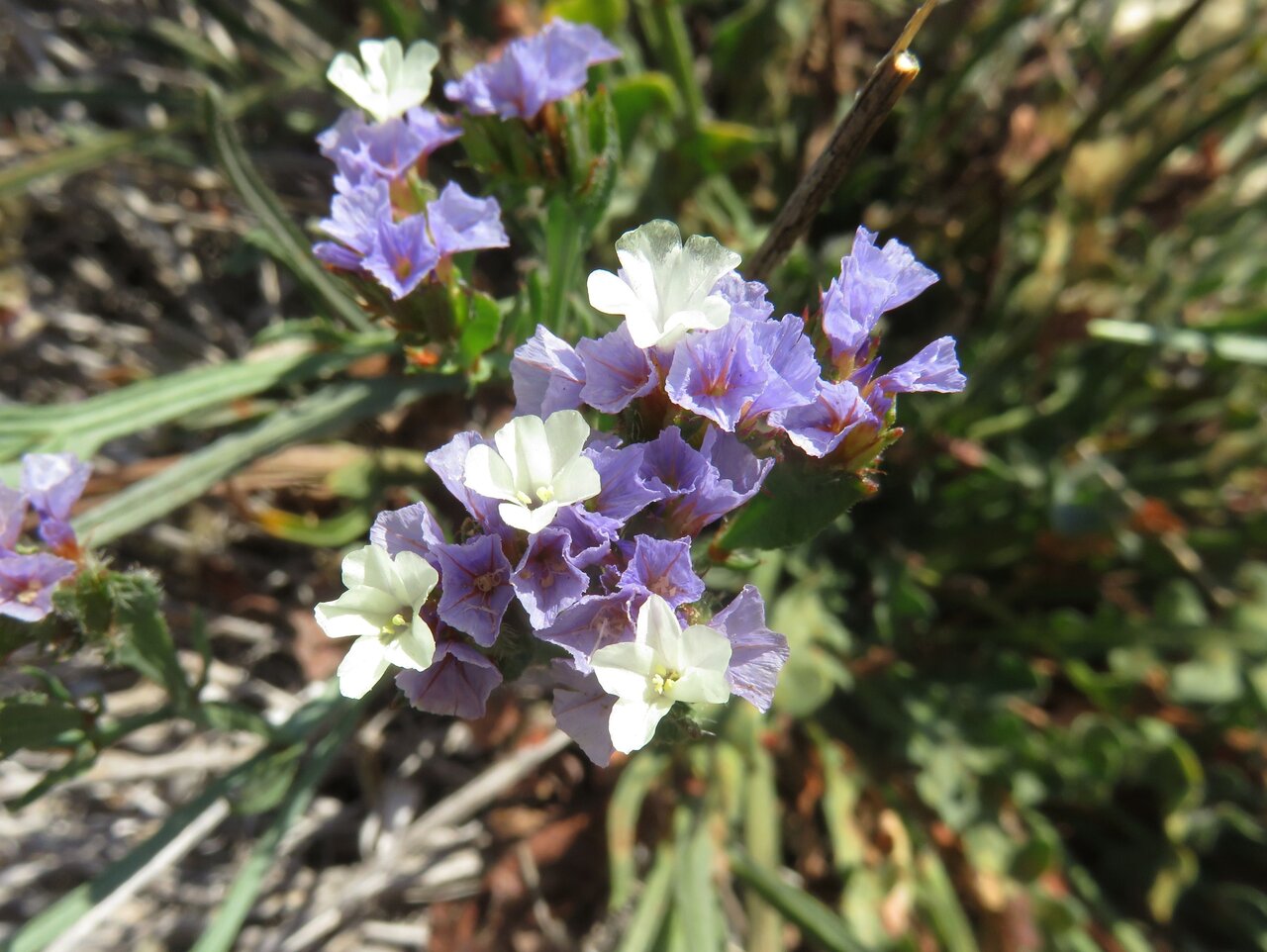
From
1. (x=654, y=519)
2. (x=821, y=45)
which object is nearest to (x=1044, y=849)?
(x=654, y=519)

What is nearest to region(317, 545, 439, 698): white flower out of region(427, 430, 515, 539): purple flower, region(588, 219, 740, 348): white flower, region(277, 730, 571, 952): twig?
region(427, 430, 515, 539): purple flower

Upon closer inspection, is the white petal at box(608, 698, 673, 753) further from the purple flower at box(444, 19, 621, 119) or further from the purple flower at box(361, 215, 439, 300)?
the purple flower at box(444, 19, 621, 119)

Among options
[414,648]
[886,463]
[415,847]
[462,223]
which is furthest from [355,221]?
[886,463]

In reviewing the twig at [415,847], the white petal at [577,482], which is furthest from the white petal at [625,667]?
the twig at [415,847]

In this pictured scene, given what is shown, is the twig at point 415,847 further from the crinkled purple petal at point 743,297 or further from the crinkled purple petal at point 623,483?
the crinkled purple petal at point 743,297

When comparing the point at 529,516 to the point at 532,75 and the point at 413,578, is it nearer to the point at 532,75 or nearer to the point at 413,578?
the point at 413,578

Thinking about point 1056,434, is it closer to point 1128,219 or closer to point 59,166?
point 1128,219
